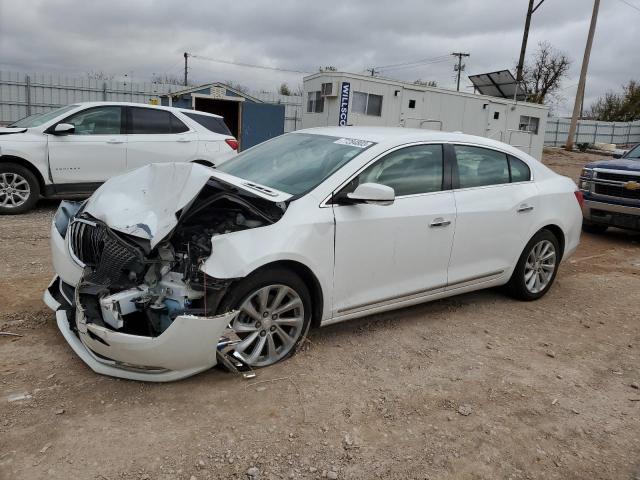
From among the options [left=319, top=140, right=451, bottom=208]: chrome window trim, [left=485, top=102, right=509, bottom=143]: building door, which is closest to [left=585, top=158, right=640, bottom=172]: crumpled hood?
[left=319, top=140, right=451, bottom=208]: chrome window trim

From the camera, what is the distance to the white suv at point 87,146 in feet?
24.9

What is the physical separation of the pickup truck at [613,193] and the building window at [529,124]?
11.1 m

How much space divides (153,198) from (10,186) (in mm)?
5323

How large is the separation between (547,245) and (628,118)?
156 feet

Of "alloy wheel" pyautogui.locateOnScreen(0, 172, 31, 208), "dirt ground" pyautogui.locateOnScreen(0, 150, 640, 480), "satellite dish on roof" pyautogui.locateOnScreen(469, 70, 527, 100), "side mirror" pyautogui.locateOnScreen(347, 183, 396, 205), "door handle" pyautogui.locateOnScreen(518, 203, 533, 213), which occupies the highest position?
"satellite dish on roof" pyautogui.locateOnScreen(469, 70, 527, 100)

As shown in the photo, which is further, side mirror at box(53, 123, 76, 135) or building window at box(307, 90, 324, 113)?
building window at box(307, 90, 324, 113)

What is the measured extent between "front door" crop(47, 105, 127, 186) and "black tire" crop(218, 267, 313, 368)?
5747mm

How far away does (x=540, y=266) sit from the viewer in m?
5.21

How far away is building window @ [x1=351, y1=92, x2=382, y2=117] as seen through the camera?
50.3 ft

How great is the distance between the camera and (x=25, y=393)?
9.93 feet

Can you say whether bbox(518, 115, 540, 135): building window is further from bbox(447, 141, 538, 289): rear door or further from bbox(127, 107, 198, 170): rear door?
bbox(447, 141, 538, 289): rear door

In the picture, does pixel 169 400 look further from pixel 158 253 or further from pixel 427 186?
pixel 427 186

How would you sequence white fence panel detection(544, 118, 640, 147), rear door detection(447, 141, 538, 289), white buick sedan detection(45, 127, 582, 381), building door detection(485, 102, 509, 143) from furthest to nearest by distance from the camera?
white fence panel detection(544, 118, 640, 147) < building door detection(485, 102, 509, 143) < rear door detection(447, 141, 538, 289) < white buick sedan detection(45, 127, 582, 381)

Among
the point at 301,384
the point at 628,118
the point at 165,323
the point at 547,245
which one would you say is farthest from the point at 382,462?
the point at 628,118
